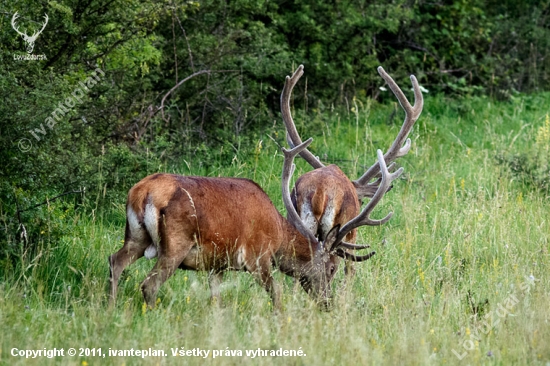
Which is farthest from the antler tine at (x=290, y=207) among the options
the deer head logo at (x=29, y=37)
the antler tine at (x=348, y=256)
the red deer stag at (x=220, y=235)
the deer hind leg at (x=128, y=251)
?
the deer head logo at (x=29, y=37)

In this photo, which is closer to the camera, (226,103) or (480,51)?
(226,103)

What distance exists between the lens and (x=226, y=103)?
1063 centimetres

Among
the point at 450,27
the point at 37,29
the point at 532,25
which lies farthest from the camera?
the point at 532,25

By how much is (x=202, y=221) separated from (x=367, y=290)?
137 centimetres

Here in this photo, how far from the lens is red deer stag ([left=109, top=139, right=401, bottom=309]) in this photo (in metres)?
5.80

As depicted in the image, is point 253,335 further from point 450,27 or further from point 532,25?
point 532,25

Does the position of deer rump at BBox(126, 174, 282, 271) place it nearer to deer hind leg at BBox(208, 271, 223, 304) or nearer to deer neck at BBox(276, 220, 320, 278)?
deer hind leg at BBox(208, 271, 223, 304)

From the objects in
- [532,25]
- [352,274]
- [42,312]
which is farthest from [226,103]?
[532,25]

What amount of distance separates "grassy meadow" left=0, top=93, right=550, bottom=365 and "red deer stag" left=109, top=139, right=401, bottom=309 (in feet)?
0.57

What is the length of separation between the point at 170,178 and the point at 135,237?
0.46 metres

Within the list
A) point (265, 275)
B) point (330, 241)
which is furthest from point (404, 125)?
point (265, 275)

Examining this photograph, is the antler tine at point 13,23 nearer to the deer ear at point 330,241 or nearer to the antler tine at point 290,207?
the antler tine at point 290,207

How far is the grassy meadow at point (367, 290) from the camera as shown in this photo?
16.3ft

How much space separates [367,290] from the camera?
646cm
